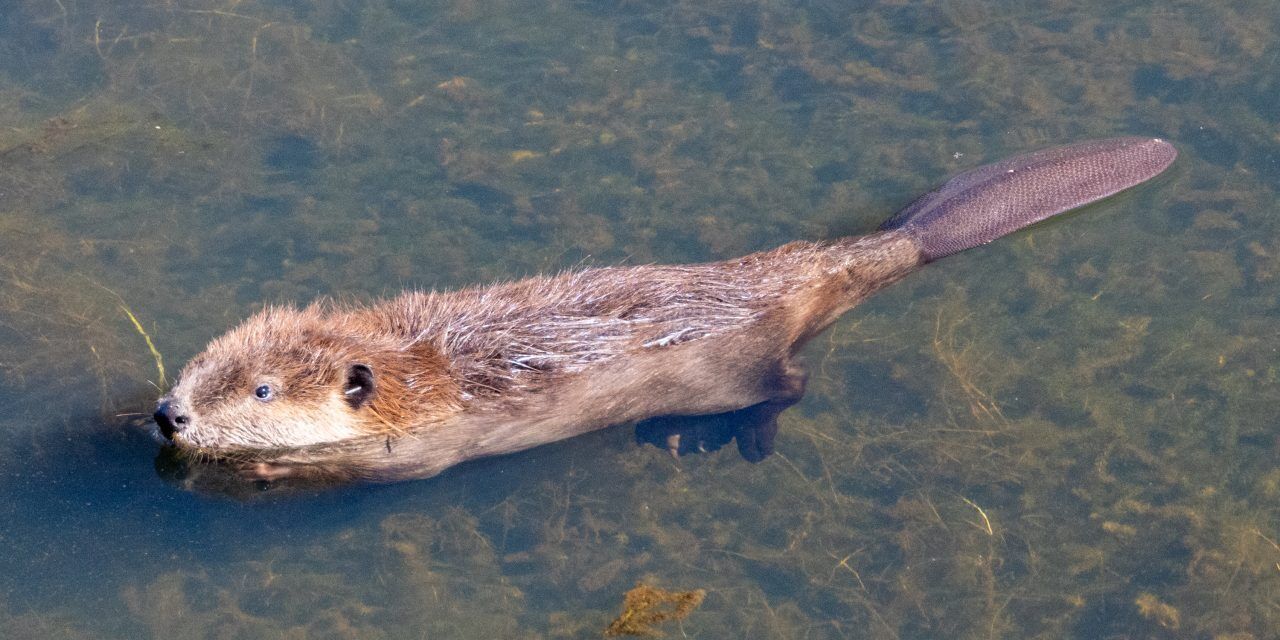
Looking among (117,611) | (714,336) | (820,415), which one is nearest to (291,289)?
(117,611)

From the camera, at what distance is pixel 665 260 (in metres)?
6.29

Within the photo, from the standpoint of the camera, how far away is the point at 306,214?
6.37 meters

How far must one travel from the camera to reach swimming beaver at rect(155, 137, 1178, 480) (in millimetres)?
5254

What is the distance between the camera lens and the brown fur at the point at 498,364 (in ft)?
17.3

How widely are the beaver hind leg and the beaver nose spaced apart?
1.97m

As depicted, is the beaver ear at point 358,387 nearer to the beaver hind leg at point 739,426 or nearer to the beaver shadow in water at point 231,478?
the beaver shadow in water at point 231,478

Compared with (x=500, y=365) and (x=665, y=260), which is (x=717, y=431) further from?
(x=500, y=365)

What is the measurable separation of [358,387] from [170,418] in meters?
0.76

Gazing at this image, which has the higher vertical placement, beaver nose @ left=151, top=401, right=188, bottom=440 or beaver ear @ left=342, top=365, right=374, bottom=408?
beaver nose @ left=151, top=401, right=188, bottom=440

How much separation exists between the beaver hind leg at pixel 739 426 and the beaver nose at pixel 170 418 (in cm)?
197

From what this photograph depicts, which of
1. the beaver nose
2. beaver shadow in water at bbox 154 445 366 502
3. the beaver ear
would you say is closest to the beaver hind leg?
the beaver ear

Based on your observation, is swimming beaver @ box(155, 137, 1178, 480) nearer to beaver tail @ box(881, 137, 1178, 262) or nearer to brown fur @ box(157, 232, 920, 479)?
brown fur @ box(157, 232, 920, 479)

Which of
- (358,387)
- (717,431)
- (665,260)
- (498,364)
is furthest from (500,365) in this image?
(665,260)

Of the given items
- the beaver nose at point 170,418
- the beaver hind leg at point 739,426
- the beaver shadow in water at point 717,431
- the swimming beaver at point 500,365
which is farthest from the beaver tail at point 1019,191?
the beaver nose at point 170,418
